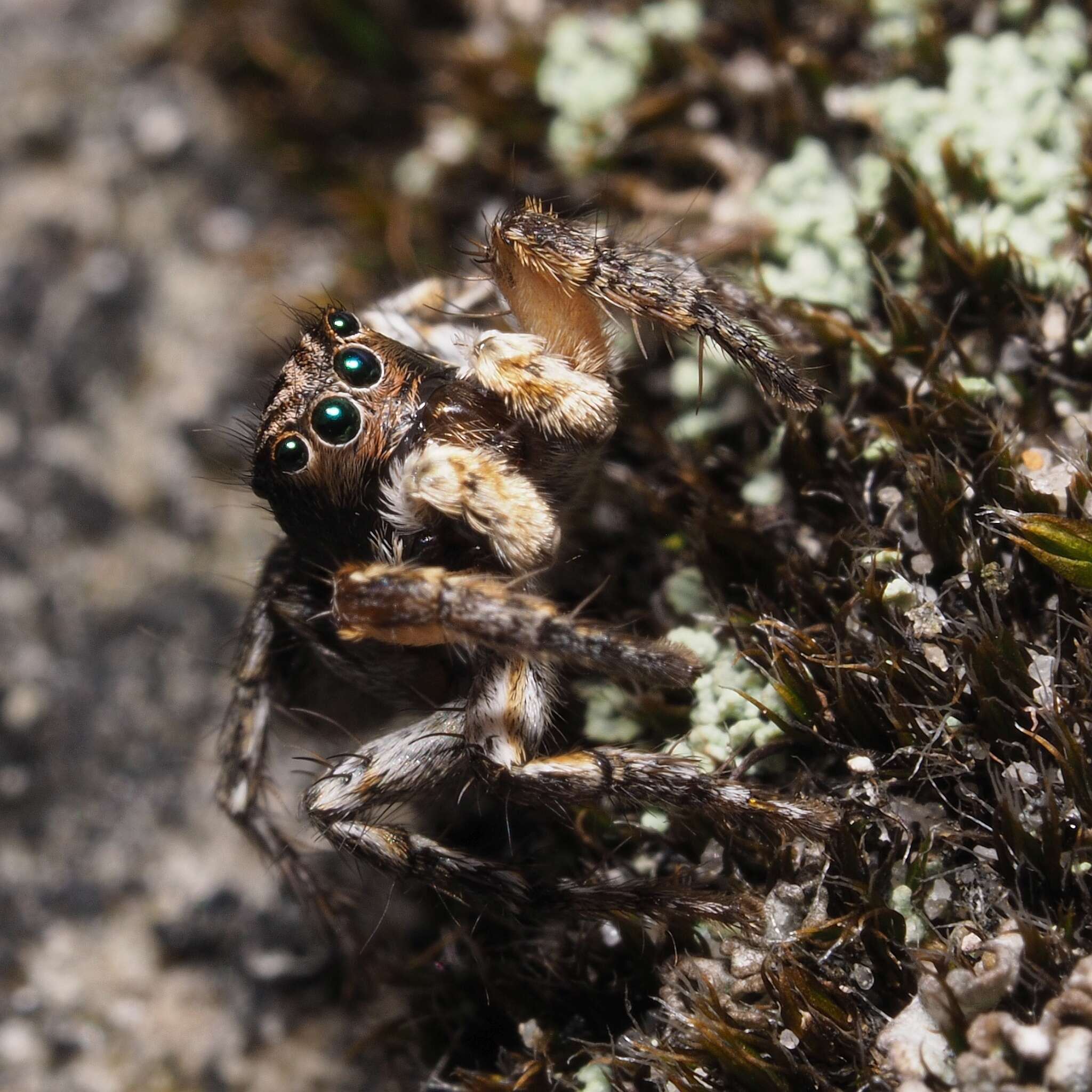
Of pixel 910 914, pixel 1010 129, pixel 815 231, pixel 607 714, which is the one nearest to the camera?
pixel 910 914

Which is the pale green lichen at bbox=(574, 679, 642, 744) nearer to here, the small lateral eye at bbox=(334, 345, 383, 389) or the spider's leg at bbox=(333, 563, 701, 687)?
the spider's leg at bbox=(333, 563, 701, 687)

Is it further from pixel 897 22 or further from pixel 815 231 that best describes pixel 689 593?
pixel 897 22

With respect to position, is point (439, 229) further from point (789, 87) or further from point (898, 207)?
point (898, 207)

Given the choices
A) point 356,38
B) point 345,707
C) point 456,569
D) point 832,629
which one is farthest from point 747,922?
point 356,38

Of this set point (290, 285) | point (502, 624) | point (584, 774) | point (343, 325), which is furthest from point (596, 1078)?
point (290, 285)

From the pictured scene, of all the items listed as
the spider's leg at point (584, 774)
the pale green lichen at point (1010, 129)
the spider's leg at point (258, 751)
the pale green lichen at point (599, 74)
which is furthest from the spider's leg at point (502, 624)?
the pale green lichen at point (599, 74)

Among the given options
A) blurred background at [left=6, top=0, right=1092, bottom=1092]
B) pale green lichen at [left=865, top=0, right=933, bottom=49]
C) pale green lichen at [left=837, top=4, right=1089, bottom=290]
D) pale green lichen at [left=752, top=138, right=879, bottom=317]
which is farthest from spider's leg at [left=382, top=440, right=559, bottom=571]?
pale green lichen at [left=865, top=0, right=933, bottom=49]
